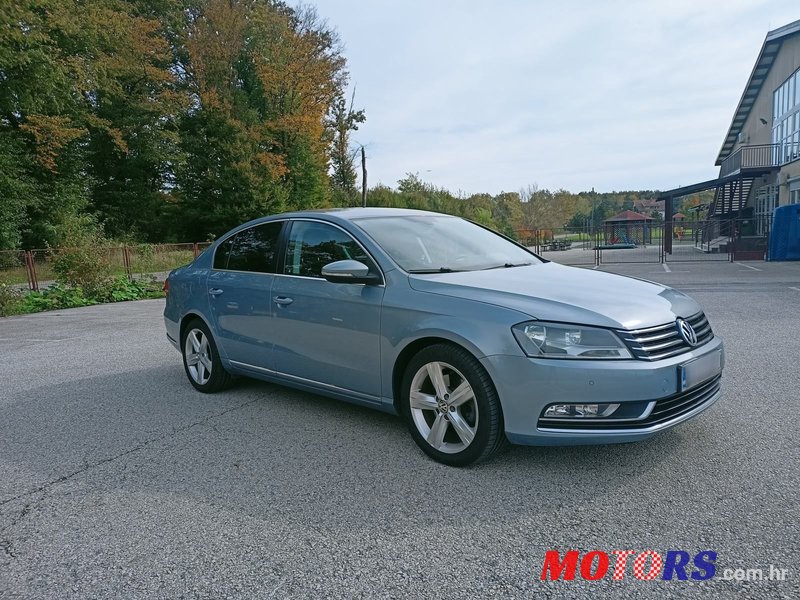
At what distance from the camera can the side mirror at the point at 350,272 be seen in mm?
3773

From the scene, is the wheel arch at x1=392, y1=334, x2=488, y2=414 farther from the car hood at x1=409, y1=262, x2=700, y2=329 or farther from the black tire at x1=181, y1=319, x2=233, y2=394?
the black tire at x1=181, y1=319, x2=233, y2=394

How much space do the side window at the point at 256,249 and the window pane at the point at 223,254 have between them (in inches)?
2.4

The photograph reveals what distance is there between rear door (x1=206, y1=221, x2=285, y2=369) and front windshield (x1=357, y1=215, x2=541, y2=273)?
3.23 ft

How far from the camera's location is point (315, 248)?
4449mm

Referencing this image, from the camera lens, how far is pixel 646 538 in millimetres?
2602

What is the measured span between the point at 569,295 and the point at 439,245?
1288 mm

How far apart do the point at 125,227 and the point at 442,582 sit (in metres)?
36.1

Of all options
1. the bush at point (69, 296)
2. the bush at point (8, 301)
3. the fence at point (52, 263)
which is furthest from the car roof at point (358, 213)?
the fence at point (52, 263)

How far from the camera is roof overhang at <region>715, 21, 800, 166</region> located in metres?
27.6

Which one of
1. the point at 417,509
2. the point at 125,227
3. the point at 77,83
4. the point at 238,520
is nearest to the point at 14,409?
the point at 238,520

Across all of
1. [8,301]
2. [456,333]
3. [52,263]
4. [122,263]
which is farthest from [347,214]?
[122,263]

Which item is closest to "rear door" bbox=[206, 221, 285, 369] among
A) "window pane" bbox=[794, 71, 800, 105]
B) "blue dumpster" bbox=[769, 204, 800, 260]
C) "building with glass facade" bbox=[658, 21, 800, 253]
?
"blue dumpster" bbox=[769, 204, 800, 260]

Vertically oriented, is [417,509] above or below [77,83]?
below

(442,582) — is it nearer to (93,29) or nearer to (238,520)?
(238,520)
